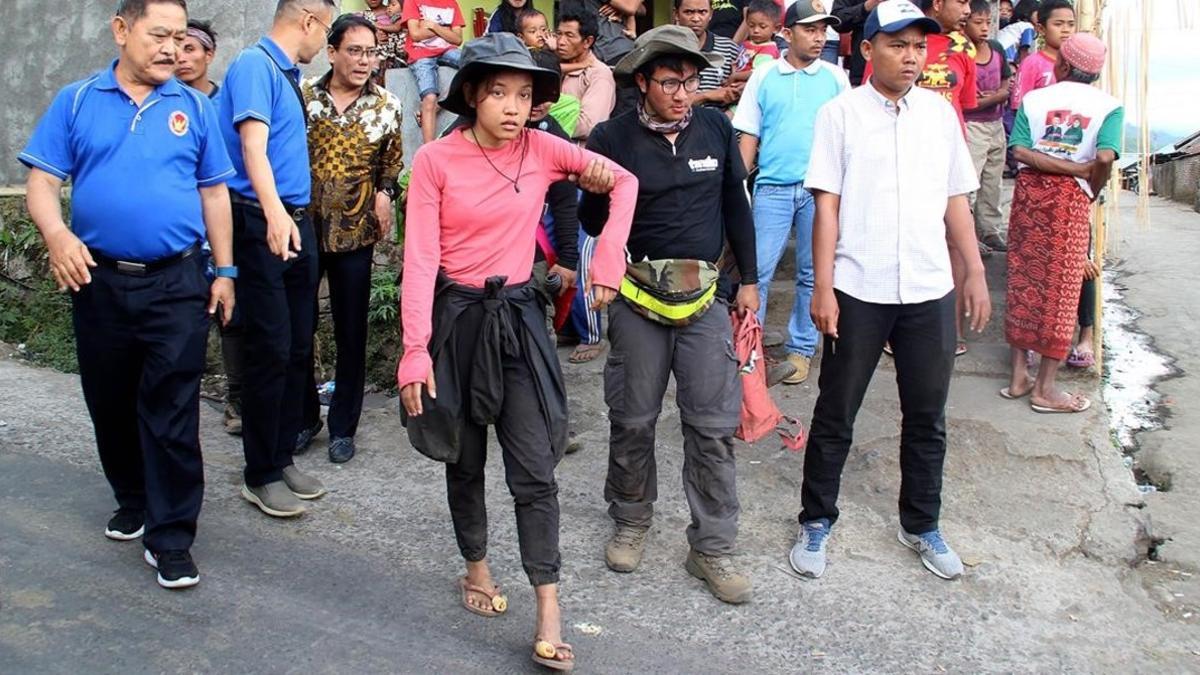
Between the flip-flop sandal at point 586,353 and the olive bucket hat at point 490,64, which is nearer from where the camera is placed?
the olive bucket hat at point 490,64

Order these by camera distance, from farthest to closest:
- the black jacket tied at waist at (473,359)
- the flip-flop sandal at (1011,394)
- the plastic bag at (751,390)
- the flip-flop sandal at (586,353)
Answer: the flip-flop sandal at (586,353) < the flip-flop sandal at (1011,394) < the plastic bag at (751,390) < the black jacket tied at waist at (473,359)

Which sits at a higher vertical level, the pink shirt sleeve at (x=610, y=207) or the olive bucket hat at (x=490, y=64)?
the olive bucket hat at (x=490, y=64)

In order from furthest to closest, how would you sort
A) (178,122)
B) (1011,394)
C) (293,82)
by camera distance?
(1011,394)
(293,82)
(178,122)

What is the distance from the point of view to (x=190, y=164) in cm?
365

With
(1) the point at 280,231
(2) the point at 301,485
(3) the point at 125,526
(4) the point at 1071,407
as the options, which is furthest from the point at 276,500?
(4) the point at 1071,407

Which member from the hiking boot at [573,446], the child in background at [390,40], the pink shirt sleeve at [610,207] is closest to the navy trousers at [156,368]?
the pink shirt sleeve at [610,207]

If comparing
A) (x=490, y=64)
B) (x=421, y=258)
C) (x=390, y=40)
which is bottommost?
(x=421, y=258)

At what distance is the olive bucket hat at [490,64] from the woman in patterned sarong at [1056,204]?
3.25m

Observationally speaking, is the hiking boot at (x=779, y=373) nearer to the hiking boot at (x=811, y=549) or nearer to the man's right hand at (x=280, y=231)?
the hiking boot at (x=811, y=549)

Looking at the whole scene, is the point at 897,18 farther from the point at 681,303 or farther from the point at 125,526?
the point at 125,526

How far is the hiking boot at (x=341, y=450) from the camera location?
4.97m

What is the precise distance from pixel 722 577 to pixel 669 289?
1.08 m

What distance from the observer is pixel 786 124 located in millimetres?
5641

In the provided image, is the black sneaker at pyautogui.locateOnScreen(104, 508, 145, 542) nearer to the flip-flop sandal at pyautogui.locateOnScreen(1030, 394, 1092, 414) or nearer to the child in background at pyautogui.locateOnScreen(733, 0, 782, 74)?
the flip-flop sandal at pyautogui.locateOnScreen(1030, 394, 1092, 414)
